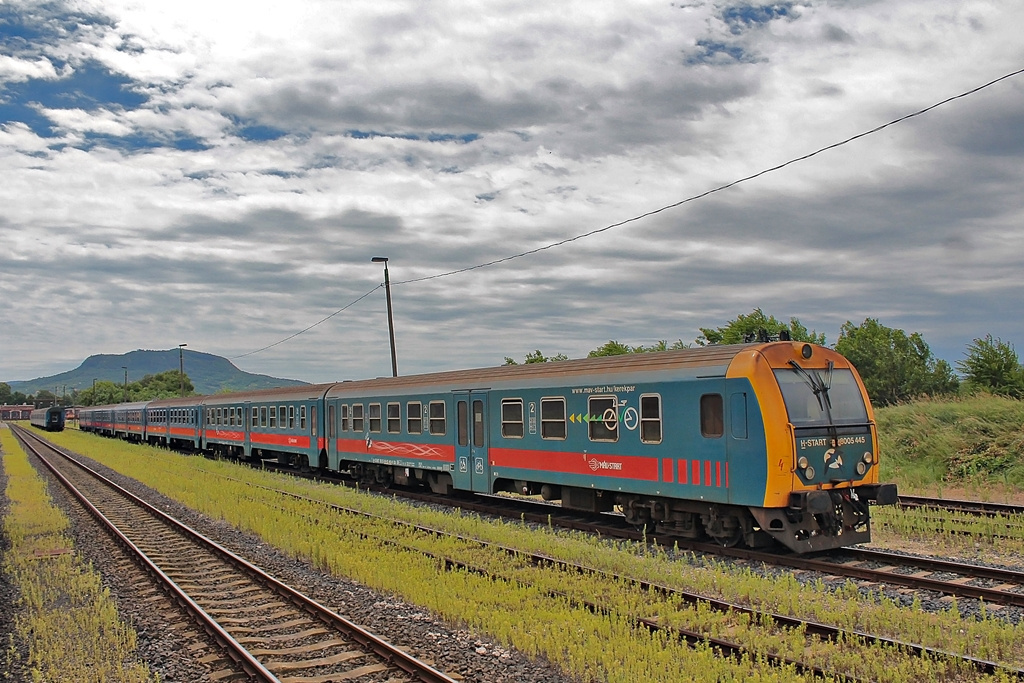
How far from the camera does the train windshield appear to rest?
11680 millimetres

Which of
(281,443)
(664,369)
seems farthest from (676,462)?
(281,443)

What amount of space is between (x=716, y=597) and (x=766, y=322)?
39692mm

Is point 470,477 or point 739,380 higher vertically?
point 739,380

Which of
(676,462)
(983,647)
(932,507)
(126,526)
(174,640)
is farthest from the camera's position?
(126,526)

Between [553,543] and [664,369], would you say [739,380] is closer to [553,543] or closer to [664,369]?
[664,369]

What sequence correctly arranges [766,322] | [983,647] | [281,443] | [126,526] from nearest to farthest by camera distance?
1. [983,647]
2. [126,526]
3. [281,443]
4. [766,322]

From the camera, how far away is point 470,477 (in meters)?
18.0

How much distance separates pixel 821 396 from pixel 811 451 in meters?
0.98

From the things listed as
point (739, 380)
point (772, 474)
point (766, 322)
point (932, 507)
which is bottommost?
point (932, 507)

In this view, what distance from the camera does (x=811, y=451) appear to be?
11547 millimetres

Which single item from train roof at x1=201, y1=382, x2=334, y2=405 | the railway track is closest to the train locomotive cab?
the railway track

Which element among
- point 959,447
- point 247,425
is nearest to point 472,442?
point 959,447

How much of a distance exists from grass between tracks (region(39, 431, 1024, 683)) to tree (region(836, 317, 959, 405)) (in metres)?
30.1

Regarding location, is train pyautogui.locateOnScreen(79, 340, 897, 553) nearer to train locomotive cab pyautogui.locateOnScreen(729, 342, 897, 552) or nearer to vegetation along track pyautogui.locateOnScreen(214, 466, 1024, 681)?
train locomotive cab pyautogui.locateOnScreen(729, 342, 897, 552)
